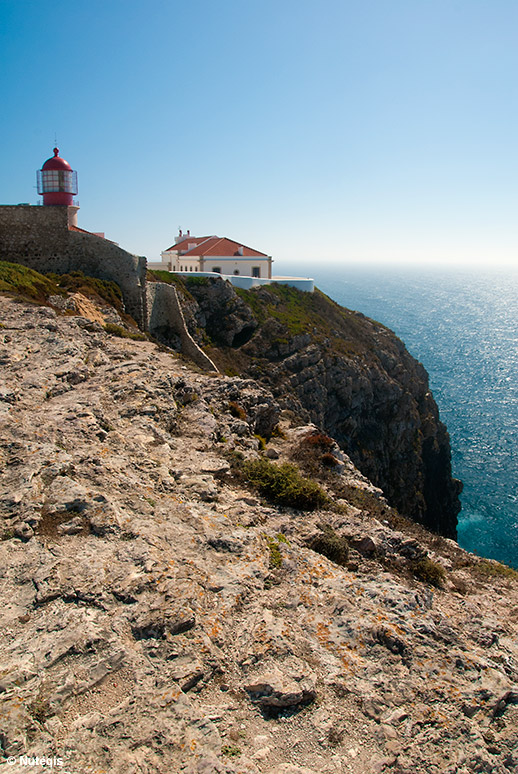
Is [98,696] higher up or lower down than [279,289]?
lower down

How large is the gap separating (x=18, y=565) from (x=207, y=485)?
427 centimetres

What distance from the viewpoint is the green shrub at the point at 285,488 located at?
1073cm

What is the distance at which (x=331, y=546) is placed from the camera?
920 centimetres

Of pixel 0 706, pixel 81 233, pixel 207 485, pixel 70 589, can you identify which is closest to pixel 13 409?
pixel 207 485

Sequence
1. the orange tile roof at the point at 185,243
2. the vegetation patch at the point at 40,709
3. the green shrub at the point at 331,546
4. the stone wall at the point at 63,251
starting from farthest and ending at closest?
the orange tile roof at the point at 185,243, the stone wall at the point at 63,251, the green shrub at the point at 331,546, the vegetation patch at the point at 40,709

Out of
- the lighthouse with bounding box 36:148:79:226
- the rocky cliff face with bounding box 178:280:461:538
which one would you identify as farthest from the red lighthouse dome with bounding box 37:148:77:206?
the rocky cliff face with bounding box 178:280:461:538

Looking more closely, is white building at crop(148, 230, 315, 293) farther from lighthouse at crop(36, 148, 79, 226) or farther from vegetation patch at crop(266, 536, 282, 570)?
vegetation patch at crop(266, 536, 282, 570)

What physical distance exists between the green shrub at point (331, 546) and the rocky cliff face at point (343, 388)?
94.9ft

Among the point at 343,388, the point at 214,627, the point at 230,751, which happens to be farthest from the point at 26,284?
the point at 343,388

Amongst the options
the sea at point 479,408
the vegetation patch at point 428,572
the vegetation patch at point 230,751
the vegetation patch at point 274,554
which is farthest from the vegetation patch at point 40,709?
the sea at point 479,408

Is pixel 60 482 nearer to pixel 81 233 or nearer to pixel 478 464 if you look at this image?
pixel 81 233

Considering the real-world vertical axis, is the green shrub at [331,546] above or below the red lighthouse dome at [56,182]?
below

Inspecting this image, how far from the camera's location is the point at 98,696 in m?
5.05

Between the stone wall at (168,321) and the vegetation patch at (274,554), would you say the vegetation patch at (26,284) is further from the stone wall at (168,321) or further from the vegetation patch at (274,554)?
the vegetation patch at (274,554)
